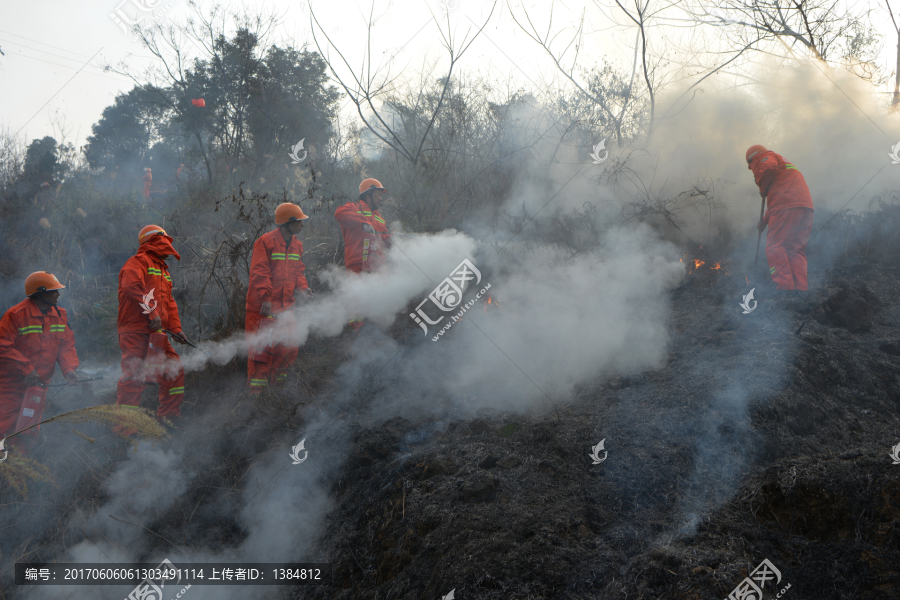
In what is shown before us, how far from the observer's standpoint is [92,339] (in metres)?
8.95

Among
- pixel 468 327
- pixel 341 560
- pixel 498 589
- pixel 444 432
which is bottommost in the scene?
pixel 498 589

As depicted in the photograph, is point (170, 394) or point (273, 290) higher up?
point (273, 290)

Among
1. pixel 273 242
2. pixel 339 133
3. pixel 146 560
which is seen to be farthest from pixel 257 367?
pixel 339 133

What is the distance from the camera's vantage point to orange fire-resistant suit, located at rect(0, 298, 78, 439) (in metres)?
5.19

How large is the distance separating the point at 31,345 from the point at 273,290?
107 inches

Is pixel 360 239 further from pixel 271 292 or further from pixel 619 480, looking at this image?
pixel 619 480

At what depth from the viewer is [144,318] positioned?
18.0 feet

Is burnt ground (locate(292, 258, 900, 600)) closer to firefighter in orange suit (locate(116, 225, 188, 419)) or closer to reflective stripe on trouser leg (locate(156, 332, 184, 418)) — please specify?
reflective stripe on trouser leg (locate(156, 332, 184, 418))

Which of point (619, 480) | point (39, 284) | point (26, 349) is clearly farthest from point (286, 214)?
point (619, 480)

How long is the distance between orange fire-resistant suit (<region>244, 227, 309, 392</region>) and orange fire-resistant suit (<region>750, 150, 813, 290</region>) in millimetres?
6708

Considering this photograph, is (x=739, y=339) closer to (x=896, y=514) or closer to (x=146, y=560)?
(x=896, y=514)

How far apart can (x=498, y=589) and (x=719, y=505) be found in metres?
1.60

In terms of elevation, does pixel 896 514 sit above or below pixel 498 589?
below

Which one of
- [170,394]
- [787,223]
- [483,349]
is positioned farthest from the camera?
[787,223]
